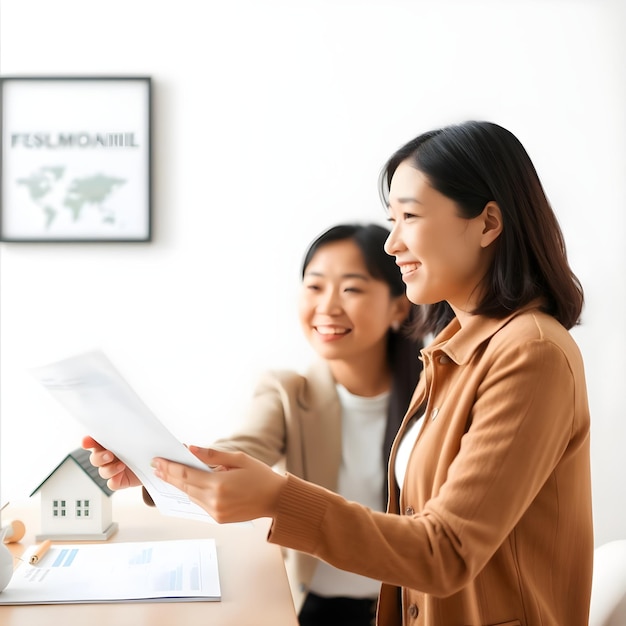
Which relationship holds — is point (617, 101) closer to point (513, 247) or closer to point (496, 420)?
point (513, 247)

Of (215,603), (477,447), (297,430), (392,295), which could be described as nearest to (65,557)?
(215,603)

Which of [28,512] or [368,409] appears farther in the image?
[368,409]

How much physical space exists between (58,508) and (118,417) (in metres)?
0.63

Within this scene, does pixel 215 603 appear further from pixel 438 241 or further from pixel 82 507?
pixel 438 241

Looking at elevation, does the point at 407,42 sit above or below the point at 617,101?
above

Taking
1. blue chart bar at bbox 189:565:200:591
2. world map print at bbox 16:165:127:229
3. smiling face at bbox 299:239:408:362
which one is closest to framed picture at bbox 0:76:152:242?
world map print at bbox 16:165:127:229

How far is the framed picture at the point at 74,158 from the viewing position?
2289 mm

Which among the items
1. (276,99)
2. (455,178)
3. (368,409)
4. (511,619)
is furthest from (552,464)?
(276,99)

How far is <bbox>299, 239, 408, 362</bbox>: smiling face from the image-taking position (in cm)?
192

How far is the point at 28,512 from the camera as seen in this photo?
180 centimetres

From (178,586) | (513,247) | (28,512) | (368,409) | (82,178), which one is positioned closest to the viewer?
(513,247)

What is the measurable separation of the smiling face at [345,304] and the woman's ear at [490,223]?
2.52 ft

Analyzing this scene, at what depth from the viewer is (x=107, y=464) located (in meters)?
1.33

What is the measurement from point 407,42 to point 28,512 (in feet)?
5.62
